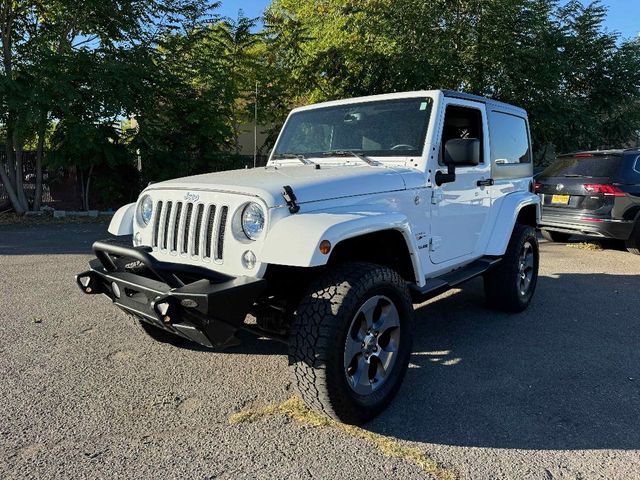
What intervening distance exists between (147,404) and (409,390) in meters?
1.70

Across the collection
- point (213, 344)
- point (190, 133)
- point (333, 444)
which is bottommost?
point (333, 444)

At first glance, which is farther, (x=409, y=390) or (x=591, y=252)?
(x=591, y=252)

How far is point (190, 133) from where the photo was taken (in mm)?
13055

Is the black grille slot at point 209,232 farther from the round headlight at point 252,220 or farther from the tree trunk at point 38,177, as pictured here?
the tree trunk at point 38,177

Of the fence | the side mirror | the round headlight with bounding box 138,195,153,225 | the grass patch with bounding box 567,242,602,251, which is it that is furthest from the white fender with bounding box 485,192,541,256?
the fence


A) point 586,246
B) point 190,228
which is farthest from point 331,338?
point 586,246

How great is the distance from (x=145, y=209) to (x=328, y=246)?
1.58 m

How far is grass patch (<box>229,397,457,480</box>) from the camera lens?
2613mm

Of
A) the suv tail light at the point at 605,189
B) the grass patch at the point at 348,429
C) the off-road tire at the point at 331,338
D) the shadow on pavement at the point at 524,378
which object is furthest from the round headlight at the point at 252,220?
the suv tail light at the point at 605,189

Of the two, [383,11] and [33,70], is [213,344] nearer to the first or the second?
[33,70]

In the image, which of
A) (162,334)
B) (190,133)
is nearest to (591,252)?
(162,334)

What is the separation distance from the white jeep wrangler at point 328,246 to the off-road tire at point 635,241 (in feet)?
16.4

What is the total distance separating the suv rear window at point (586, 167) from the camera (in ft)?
26.5

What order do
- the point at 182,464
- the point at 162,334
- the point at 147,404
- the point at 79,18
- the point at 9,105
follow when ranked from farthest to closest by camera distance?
the point at 79,18, the point at 9,105, the point at 162,334, the point at 147,404, the point at 182,464
